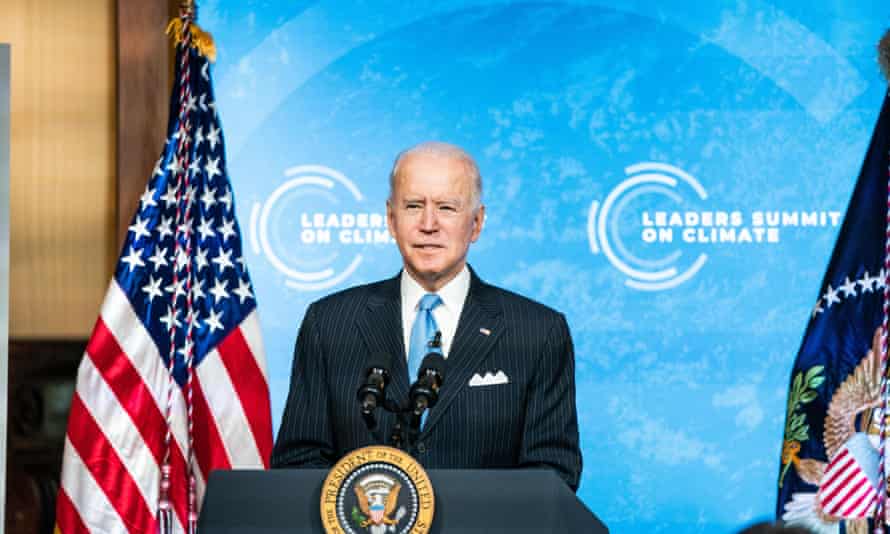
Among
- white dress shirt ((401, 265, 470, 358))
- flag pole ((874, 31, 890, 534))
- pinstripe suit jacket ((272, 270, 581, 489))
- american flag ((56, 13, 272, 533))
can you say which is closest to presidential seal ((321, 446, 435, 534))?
pinstripe suit jacket ((272, 270, 581, 489))

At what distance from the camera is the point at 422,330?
2.87m

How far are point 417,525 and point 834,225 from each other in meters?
2.95

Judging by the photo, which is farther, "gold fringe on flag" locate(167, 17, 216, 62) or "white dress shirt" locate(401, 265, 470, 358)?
"gold fringe on flag" locate(167, 17, 216, 62)

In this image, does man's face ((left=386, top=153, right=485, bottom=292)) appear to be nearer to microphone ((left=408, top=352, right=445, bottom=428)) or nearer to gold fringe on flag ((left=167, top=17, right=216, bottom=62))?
microphone ((left=408, top=352, right=445, bottom=428))

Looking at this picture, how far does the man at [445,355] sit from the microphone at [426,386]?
1.14 feet

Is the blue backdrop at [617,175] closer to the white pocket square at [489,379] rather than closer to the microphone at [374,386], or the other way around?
the white pocket square at [489,379]

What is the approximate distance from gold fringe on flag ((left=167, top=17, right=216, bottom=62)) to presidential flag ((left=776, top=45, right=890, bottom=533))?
2140 mm

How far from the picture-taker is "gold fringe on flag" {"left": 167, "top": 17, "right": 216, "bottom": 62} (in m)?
4.43

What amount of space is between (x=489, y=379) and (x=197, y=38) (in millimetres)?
2141

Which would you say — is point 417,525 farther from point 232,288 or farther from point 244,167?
point 244,167

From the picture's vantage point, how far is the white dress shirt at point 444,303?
2.89 metres

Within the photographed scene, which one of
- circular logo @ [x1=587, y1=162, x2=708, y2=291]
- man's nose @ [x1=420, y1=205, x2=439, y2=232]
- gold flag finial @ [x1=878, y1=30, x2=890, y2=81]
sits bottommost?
man's nose @ [x1=420, y1=205, x2=439, y2=232]

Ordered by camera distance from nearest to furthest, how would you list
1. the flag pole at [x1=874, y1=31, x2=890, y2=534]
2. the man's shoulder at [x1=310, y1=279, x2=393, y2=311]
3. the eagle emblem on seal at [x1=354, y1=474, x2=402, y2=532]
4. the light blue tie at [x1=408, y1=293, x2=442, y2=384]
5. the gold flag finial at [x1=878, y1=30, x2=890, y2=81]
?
the eagle emblem on seal at [x1=354, y1=474, x2=402, y2=532], the light blue tie at [x1=408, y1=293, x2=442, y2=384], the man's shoulder at [x1=310, y1=279, x2=393, y2=311], the flag pole at [x1=874, y1=31, x2=890, y2=534], the gold flag finial at [x1=878, y1=30, x2=890, y2=81]

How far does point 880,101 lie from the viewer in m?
4.73
